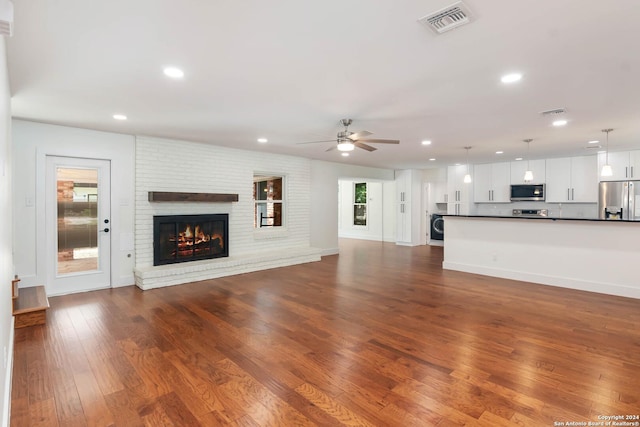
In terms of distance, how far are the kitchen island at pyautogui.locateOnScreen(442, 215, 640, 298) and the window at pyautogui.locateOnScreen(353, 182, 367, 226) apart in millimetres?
5359

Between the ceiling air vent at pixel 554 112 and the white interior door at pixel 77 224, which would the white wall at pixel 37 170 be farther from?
the ceiling air vent at pixel 554 112

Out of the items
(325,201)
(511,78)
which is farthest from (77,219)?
(511,78)

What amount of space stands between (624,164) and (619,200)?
753mm

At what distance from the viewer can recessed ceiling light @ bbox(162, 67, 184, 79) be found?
2.75m

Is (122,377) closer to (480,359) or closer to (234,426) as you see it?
(234,426)

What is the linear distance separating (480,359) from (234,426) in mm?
2088

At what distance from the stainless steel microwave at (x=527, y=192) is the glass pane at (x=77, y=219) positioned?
904cm

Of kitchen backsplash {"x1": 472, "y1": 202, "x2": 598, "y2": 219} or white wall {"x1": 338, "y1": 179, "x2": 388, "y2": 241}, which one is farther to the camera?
white wall {"x1": 338, "y1": 179, "x2": 388, "y2": 241}

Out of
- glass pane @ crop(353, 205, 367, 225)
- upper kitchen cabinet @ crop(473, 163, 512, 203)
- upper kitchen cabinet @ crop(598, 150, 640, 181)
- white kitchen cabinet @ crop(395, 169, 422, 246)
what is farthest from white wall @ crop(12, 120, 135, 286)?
upper kitchen cabinet @ crop(598, 150, 640, 181)

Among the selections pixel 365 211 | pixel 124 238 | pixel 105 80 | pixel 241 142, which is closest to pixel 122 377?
pixel 105 80

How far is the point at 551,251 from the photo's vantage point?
555 centimetres

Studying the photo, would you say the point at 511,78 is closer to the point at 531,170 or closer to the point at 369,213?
the point at 531,170

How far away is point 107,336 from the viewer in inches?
133

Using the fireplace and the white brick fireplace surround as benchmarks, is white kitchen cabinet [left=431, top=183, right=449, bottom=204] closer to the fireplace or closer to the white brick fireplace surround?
the white brick fireplace surround
